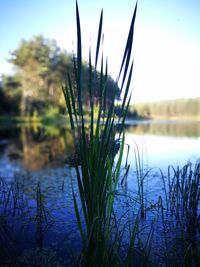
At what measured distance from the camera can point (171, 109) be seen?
190 ft

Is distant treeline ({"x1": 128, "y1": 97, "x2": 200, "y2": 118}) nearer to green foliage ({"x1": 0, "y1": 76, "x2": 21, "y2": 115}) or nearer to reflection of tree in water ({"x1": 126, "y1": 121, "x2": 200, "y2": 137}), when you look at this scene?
reflection of tree in water ({"x1": 126, "y1": 121, "x2": 200, "y2": 137})

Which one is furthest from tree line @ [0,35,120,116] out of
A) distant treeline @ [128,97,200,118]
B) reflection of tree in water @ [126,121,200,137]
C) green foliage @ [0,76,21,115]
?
distant treeline @ [128,97,200,118]

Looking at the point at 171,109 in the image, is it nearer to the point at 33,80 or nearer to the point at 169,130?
the point at 33,80

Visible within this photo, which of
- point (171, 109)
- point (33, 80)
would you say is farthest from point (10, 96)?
point (171, 109)

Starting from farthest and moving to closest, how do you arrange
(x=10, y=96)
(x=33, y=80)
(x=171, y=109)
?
1. (x=171, y=109)
2. (x=33, y=80)
3. (x=10, y=96)

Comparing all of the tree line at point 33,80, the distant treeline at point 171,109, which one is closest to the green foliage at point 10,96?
the tree line at point 33,80

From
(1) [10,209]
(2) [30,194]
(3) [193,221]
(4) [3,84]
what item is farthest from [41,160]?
(4) [3,84]

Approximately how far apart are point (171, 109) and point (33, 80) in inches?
1736

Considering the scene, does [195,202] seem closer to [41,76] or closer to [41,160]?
[41,160]

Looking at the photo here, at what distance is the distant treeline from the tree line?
22650 millimetres

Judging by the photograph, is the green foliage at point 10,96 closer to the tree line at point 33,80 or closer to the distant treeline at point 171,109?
the tree line at point 33,80

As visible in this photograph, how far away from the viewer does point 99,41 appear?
101 centimetres

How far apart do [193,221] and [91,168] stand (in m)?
1.46

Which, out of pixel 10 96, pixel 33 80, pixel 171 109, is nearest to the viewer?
pixel 10 96
